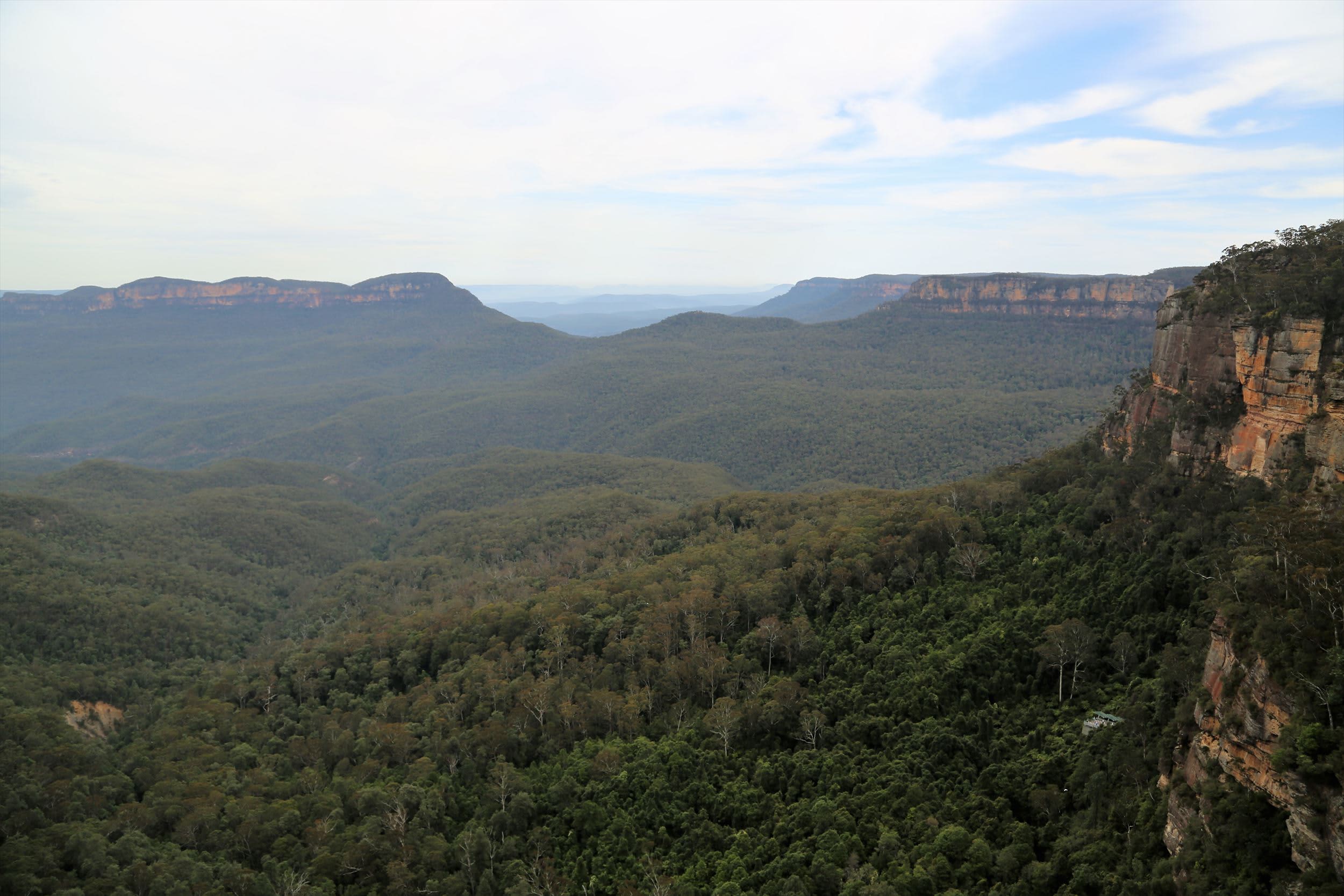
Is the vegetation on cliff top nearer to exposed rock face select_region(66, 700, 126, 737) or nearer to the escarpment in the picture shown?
the escarpment

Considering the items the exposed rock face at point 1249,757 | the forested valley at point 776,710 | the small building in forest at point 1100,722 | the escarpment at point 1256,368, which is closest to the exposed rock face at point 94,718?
the forested valley at point 776,710

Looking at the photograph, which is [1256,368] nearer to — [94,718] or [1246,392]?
[1246,392]

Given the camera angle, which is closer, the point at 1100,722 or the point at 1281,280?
the point at 1100,722

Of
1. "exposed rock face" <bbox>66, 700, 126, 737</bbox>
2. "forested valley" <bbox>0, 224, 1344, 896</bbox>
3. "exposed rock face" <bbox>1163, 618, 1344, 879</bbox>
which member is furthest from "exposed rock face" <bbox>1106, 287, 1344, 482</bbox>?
"exposed rock face" <bbox>66, 700, 126, 737</bbox>

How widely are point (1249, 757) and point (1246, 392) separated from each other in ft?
70.7

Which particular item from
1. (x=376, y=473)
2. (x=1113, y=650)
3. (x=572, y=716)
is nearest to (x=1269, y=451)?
(x=1113, y=650)

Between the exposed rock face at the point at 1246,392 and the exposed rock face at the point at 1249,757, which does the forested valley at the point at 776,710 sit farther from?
the exposed rock face at the point at 1246,392

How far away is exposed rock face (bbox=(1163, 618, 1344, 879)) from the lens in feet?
56.7

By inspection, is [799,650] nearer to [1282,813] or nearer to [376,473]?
[1282,813]

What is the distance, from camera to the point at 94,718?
5309 cm

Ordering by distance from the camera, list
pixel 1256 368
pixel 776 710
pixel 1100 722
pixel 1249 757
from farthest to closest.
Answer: pixel 776 710 < pixel 1256 368 < pixel 1100 722 < pixel 1249 757

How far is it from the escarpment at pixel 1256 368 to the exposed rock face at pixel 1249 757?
505 inches

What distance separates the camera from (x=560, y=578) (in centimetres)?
6888

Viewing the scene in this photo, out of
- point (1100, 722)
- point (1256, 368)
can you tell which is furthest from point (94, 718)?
point (1256, 368)
